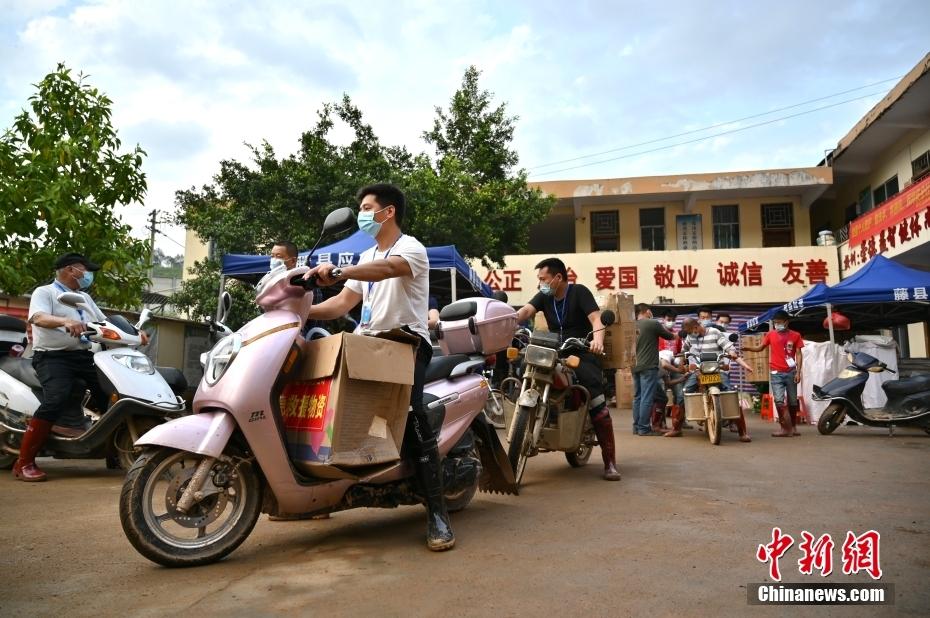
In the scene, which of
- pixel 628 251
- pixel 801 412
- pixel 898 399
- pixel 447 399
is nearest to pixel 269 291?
pixel 447 399

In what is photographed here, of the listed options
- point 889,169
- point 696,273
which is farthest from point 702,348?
point 889,169

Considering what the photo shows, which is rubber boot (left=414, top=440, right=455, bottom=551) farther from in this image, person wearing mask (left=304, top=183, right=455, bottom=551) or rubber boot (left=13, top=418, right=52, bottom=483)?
rubber boot (left=13, top=418, right=52, bottom=483)

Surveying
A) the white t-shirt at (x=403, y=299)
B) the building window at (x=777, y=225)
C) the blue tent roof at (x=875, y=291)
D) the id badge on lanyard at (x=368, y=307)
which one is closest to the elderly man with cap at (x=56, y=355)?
the id badge on lanyard at (x=368, y=307)

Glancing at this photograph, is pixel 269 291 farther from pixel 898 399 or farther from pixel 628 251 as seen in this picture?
pixel 628 251

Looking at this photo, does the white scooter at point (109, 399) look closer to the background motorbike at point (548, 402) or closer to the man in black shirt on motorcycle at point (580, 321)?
the background motorbike at point (548, 402)

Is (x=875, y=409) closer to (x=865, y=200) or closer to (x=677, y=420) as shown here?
(x=677, y=420)

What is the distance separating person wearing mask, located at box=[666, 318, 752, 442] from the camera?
8.65m

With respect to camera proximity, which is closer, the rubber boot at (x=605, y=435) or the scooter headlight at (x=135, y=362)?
the scooter headlight at (x=135, y=362)

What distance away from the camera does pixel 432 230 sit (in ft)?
48.3

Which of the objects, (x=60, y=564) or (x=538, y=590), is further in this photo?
(x=60, y=564)

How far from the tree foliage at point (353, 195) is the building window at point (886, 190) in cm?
935

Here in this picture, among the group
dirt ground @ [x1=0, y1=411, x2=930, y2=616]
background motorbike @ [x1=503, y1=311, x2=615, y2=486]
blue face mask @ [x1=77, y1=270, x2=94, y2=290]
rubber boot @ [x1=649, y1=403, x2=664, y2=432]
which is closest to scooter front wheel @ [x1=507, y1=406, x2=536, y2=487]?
background motorbike @ [x1=503, y1=311, x2=615, y2=486]

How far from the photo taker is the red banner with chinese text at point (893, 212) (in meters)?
13.2

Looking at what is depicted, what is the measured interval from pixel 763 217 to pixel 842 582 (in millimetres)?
20923
